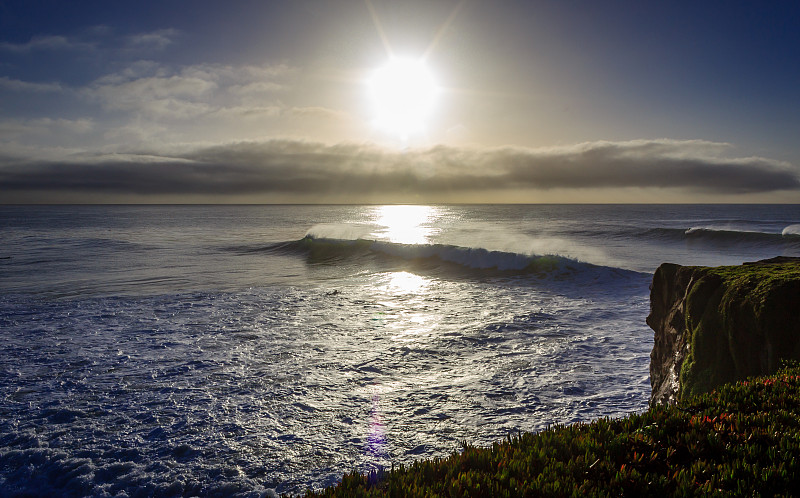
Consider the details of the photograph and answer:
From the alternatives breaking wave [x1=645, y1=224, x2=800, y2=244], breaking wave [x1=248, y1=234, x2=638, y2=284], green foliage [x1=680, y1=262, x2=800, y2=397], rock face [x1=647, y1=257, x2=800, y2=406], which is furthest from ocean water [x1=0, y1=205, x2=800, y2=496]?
breaking wave [x1=645, y1=224, x2=800, y2=244]

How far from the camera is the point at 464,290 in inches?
715

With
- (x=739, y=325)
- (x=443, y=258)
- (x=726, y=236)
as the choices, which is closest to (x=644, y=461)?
(x=739, y=325)

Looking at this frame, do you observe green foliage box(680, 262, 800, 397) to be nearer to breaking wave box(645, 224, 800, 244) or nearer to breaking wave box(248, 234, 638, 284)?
breaking wave box(248, 234, 638, 284)

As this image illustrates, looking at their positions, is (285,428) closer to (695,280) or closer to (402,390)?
(402,390)

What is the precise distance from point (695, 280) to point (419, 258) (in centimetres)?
2132

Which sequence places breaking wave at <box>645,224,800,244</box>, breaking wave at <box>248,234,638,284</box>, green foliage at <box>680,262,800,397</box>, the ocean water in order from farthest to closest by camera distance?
breaking wave at <box>645,224,800,244</box>, breaking wave at <box>248,234,638,284</box>, the ocean water, green foliage at <box>680,262,800,397</box>

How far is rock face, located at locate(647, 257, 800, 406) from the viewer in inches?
201

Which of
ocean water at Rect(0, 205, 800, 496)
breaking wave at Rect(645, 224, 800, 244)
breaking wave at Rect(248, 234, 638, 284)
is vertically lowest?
ocean water at Rect(0, 205, 800, 496)

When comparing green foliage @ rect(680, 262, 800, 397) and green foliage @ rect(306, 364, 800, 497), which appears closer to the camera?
green foliage @ rect(306, 364, 800, 497)

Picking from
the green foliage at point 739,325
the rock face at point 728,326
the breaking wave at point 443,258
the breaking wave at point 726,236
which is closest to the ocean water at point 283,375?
the rock face at point 728,326

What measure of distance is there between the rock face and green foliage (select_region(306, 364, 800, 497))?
1.38 metres

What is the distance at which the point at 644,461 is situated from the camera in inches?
126

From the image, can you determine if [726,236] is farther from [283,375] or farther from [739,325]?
[283,375]

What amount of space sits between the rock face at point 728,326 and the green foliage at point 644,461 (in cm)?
138
